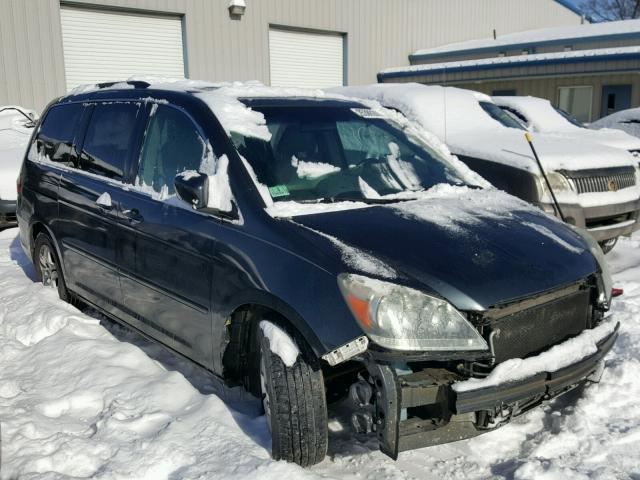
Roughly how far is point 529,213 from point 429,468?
4.77 feet

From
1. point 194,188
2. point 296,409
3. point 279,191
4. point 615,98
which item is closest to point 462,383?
point 296,409

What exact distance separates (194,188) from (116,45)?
1373 cm

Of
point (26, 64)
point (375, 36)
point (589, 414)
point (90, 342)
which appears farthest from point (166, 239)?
point (375, 36)

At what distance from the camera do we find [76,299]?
486 cm

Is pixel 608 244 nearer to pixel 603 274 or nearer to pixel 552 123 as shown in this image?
pixel 603 274

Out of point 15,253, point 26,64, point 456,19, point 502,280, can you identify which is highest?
point 456,19

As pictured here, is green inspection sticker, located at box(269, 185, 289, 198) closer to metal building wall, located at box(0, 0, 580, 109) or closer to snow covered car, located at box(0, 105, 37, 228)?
snow covered car, located at box(0, 105, 37, 228)

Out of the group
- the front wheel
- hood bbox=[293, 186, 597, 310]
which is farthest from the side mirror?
the front wheel

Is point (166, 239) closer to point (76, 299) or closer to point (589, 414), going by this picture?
point (76, 299)

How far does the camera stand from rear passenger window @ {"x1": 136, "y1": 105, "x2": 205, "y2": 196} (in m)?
3.42

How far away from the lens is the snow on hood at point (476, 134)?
6191mm

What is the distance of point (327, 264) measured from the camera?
259 cm

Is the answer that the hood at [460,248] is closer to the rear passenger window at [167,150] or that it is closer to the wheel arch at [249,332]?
the wheel arch at [249,332]

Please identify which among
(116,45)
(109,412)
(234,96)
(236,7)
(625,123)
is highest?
(236,7)
